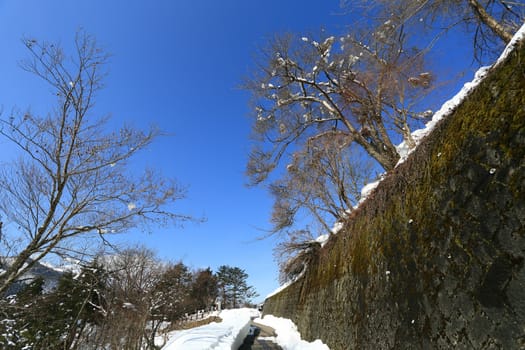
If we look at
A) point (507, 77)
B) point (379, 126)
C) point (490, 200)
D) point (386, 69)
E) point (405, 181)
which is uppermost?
point (386, 69)

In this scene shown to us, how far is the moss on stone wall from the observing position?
210cm

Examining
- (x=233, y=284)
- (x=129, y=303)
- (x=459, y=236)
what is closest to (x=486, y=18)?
(x=459, y=236)

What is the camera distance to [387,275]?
4270 mm

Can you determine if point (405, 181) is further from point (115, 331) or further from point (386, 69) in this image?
point (115, 331)

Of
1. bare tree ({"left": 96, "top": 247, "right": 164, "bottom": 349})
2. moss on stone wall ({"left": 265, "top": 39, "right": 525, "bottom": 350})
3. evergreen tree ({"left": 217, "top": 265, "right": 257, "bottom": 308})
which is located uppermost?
evergreen tree ({"left": 217, "top": 265, "right": 257, "bottom": 308})

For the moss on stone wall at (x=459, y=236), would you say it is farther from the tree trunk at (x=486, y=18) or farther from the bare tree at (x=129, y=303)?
the bare tree at (x=129, y=303)

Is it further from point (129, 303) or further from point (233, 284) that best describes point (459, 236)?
point (233, 284)

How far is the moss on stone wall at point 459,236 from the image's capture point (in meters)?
2.10

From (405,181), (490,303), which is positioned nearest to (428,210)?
(405,181)

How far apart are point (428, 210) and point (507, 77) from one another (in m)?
1.67

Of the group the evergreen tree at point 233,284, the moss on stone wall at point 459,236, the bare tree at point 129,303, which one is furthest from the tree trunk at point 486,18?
the evergreen tree at point 233,284

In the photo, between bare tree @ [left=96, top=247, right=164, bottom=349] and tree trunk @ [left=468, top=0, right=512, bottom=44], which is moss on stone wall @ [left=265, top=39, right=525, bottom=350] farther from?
bare tree @ [left=96, top=247, right=164, bottom=349]

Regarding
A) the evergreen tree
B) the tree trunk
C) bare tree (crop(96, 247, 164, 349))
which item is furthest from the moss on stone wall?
the evergreen tree

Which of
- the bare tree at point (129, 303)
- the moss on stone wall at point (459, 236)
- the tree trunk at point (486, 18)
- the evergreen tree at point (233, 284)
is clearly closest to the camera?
the moss on stone wall at point (459, 236)
